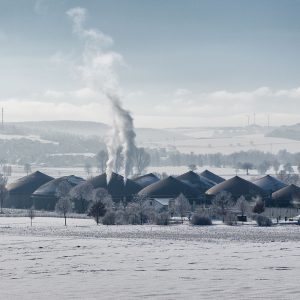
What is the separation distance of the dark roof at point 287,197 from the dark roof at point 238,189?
5.57m

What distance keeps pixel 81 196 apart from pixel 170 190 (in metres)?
15.2

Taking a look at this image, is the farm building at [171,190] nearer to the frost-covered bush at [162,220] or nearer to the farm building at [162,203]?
the farm building at [162,203]

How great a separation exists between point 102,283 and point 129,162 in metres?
103

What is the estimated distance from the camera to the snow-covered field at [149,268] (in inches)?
1102

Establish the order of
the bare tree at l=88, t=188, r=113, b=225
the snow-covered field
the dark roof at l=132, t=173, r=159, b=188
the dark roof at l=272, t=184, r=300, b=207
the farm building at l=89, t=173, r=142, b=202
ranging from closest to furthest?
1. the snow-covered field
2. the bare tree at l=88, t=188, r=113, b=225
3. the dark roof at l=272, t=184, r=300, b=207
4. the farm building at l=89, t=173, r=142, b=202
5. the dark roof at l=132, t=173, r=159, b=188

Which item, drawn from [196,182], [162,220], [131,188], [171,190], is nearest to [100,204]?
[162,220]

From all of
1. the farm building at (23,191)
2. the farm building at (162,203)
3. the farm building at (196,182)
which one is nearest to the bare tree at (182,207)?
the farm building at (162,203)

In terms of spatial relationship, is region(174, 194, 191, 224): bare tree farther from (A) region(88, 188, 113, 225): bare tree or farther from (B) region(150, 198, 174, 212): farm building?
(A) region(88, 188, 113, 225): bare tree

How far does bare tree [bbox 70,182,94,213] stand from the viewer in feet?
374

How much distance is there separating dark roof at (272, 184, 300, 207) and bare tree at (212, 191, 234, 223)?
7.62 m

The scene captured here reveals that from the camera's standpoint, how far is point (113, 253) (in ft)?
146

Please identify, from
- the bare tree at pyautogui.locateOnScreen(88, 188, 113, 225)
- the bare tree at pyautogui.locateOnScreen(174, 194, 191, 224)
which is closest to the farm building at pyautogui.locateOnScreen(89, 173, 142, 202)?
the bare tree at pyautogui.locateOnScreen(88, 188, 113, 225)

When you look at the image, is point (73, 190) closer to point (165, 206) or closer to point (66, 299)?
point (165, 206)

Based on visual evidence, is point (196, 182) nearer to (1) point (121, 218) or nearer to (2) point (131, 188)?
(2) point (131, 188)
